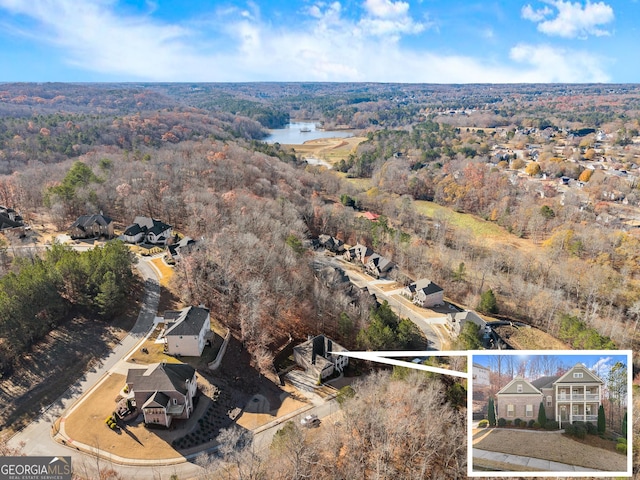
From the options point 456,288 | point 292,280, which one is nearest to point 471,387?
point 292,280

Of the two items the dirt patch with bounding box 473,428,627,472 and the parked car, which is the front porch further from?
the parked car

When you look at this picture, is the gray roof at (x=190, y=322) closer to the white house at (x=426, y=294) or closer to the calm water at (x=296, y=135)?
the white house at (x=426, y=294)

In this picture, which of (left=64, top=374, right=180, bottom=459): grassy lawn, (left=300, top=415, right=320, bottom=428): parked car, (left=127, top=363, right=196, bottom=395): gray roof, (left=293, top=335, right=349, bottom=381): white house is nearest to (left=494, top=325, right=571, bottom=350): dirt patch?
(left=293, top=335, right=349, bottom=381): white house

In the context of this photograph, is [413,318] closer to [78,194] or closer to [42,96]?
[78,194]

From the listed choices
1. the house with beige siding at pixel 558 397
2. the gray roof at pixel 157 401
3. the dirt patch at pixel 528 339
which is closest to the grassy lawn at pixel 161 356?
the gray roof at pixel 157 401

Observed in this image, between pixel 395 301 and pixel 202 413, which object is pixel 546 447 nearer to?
pixel 202 413

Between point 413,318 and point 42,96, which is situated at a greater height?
point 42,96
